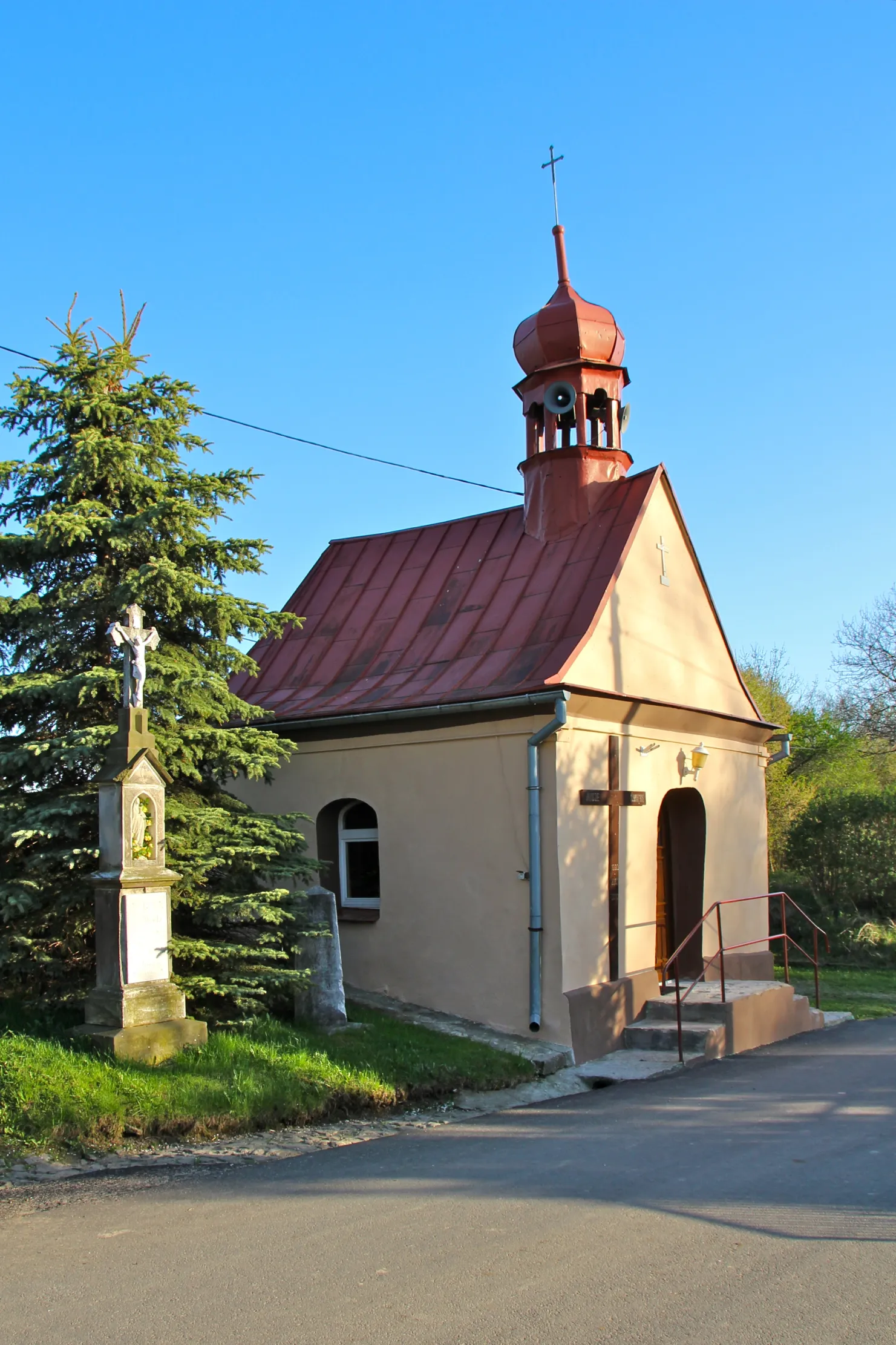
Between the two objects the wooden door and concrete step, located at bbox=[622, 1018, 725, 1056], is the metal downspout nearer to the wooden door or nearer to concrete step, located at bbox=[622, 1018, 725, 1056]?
concrete step, located at bbox=[622, 1018, 725, 1056]

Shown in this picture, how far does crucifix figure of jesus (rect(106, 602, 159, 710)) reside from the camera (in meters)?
9.30

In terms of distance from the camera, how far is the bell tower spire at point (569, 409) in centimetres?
1451

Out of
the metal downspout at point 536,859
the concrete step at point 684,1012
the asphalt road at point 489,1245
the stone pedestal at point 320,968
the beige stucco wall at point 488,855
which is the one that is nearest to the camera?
the asphalt road at point 489,1245

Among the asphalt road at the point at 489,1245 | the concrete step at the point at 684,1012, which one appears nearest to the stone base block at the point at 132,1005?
the asphalt road at the point at 489,1245

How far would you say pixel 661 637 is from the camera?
554 inches

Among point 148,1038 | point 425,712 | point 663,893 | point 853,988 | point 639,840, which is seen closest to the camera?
point 148,1038

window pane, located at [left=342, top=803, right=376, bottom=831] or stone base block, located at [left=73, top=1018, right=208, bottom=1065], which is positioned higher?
window pane, located at [left=342, top=803, right=376, bottom=831]

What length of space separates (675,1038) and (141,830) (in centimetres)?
623

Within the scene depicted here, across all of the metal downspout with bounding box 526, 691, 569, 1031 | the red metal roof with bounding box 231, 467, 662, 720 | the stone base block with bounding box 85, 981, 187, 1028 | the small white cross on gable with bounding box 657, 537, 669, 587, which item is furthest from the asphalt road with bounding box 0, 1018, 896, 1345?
the small white cross on gable with bounding box 657, 537, 669, 587

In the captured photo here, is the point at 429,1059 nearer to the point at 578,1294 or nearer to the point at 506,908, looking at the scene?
the point at 506,908

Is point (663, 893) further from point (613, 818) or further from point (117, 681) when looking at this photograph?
point (117, 681)

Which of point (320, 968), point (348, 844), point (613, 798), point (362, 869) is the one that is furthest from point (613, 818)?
point (320, 968)

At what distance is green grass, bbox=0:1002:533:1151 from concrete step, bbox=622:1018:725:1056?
7.26 feet

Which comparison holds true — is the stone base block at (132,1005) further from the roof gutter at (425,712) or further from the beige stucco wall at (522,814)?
the roof gutter at (425,712)
